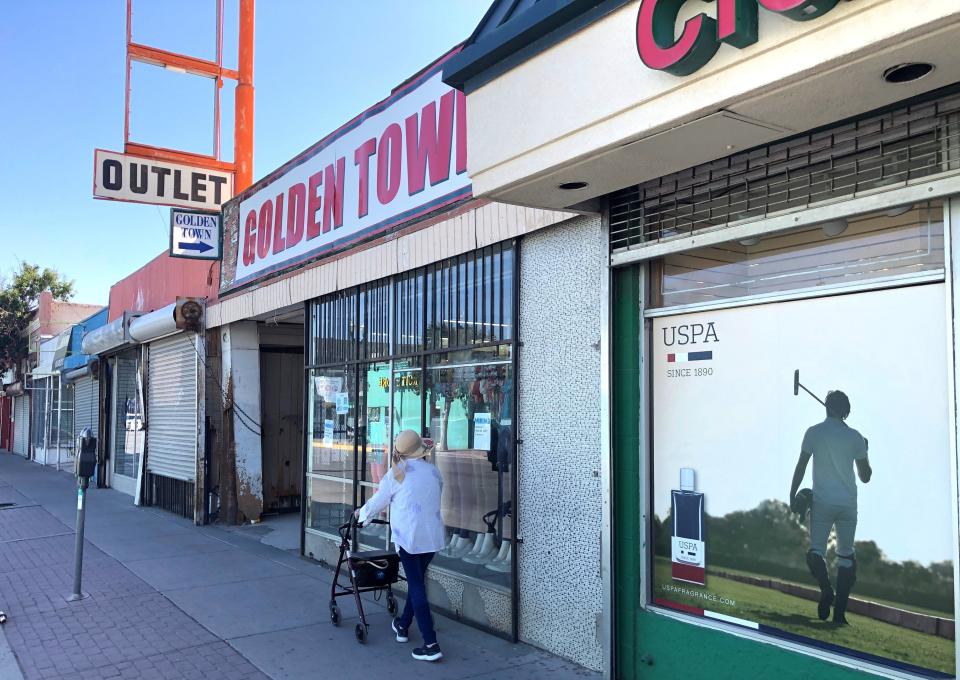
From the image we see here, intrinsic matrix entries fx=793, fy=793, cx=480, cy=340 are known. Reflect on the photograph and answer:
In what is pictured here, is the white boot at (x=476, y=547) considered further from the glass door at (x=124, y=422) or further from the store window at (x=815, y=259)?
the glass door at (x=124, y=422)

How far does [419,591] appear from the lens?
5848 mm

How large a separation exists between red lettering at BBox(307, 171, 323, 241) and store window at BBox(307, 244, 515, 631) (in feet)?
2.77

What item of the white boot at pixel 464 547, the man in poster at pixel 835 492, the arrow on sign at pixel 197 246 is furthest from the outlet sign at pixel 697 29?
the arrow on sign at pixel 197 246

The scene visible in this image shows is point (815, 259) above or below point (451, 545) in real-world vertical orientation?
above

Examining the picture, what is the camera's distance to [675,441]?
16.9ft

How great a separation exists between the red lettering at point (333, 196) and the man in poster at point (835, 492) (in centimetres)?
613

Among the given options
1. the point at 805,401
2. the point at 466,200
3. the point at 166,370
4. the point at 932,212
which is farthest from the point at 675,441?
the point at 166,370

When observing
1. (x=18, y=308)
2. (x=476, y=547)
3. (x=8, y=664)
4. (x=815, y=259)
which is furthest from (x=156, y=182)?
(x=18, y=308)

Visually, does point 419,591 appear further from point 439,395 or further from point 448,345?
point 448,345

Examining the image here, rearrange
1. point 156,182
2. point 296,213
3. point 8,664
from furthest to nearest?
point 156,182, point 296,213, point 8,664

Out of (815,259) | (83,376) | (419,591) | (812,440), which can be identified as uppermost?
(815,259)

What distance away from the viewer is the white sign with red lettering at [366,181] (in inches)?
281

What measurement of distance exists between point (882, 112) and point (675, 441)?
89.9 inches

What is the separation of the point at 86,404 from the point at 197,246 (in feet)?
38.8
